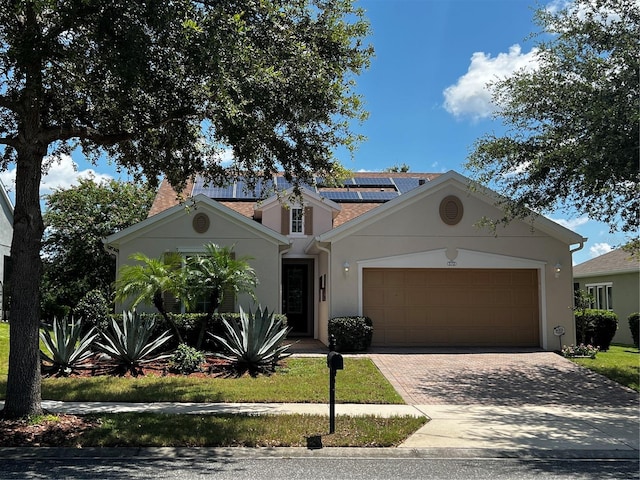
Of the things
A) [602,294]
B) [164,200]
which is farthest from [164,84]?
[602,294]

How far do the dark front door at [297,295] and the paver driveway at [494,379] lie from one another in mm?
5194

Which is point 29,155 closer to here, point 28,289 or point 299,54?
point 28,289

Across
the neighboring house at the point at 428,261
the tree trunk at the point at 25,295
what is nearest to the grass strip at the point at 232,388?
the tree trunk at the point at 25,295

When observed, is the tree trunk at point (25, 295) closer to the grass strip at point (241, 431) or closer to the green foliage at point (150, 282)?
the grass strip at point (241, 431)

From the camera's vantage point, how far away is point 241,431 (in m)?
7.68

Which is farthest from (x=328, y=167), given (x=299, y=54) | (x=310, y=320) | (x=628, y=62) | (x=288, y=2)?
(x=310, y=320)

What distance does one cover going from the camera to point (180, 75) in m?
8.12

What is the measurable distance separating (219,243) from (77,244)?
10.8 meters

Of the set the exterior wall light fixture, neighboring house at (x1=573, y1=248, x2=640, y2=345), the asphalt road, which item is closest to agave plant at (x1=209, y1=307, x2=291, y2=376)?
the asphalt road

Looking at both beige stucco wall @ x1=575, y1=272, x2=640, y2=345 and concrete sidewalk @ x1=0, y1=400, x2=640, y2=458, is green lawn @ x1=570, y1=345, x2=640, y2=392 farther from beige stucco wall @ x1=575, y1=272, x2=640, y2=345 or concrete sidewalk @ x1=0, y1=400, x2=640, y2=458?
beige stucco wall @ x1=575, y1=272, x2=640, y2=345

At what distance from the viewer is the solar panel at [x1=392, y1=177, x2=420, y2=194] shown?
23.5 meters

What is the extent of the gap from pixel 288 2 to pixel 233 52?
1.96 meters

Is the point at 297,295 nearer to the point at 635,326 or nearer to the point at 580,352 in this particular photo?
the point at 580,352

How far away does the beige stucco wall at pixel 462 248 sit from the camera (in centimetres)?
1670
